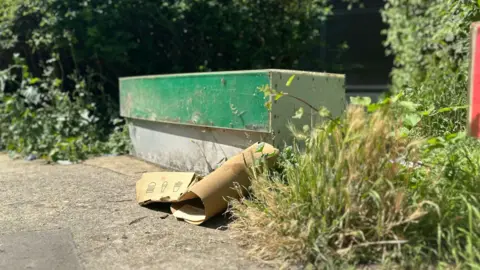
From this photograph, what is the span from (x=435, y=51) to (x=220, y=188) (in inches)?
168

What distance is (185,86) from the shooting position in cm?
475

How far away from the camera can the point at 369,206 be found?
2537mm

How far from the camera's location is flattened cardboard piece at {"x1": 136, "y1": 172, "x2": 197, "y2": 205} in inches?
142

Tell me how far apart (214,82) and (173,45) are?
369 cm

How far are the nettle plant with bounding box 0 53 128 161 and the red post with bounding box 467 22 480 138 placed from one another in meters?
4.71

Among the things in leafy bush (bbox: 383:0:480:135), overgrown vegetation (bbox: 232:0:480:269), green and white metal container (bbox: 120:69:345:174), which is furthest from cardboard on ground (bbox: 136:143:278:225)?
leafy bush (bbox: 383:0:480:135)

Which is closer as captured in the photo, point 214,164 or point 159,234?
point 159,234

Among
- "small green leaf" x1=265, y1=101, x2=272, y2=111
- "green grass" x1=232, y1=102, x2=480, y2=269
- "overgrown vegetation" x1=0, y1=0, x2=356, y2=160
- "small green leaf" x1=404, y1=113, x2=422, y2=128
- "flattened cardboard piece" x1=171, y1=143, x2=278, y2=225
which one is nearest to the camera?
"green grass" x1=232, y1=102, x2=480, y2=269

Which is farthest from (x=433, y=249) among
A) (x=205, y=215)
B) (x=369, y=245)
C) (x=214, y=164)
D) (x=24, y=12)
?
(x=24, y=12)

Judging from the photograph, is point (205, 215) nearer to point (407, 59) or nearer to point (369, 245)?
point (369, 245)

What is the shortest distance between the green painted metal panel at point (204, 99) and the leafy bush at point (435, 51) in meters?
1.53

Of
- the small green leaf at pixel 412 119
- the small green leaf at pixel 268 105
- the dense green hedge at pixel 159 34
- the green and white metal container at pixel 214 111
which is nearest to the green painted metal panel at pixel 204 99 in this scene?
the green and white metal container at pixel 214 111

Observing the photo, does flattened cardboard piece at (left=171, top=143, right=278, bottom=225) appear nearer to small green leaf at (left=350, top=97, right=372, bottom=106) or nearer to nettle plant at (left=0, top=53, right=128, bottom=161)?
small green leaf at (left=350, top=97, right=372, bottom=106)

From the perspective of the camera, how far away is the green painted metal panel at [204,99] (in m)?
3.81
